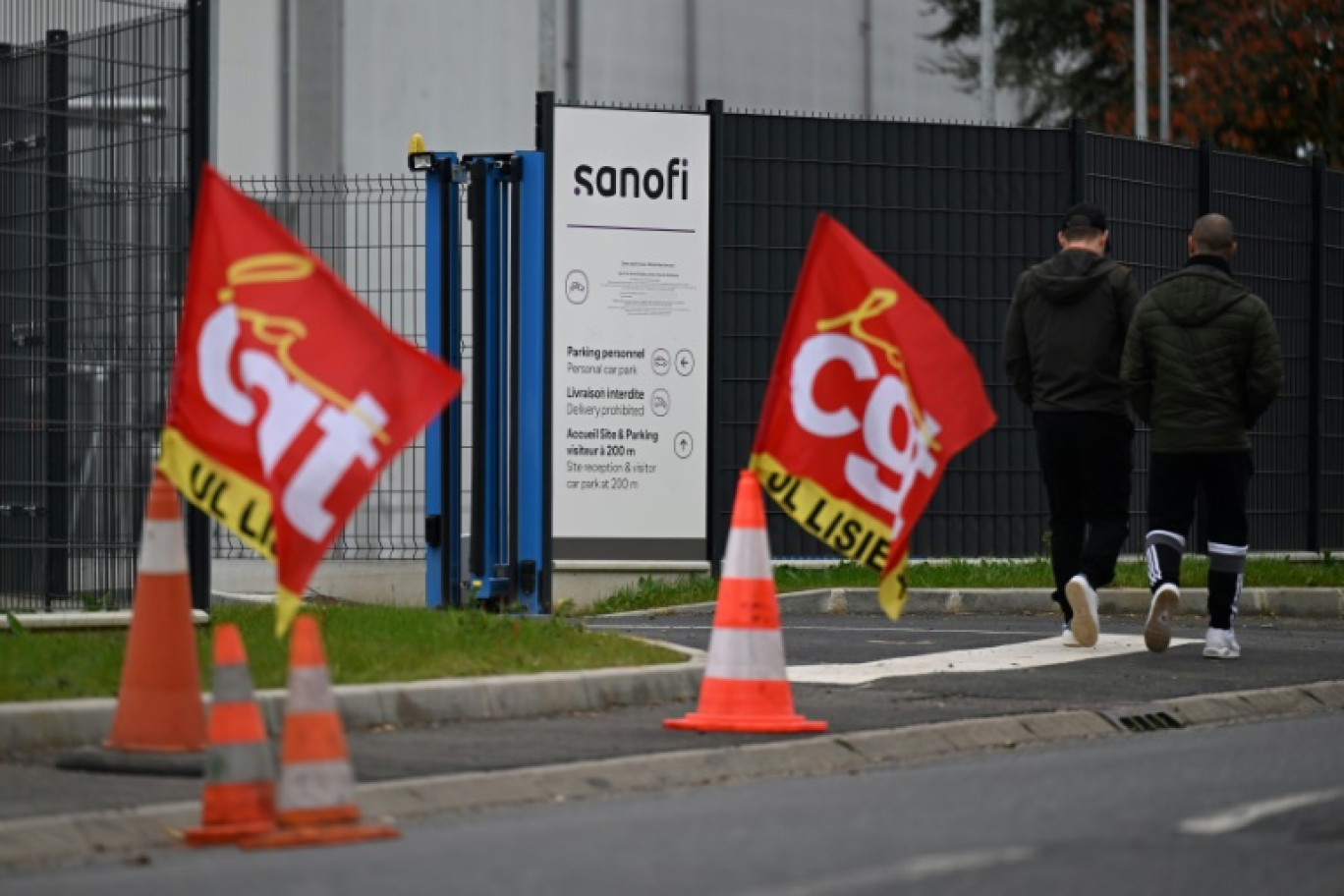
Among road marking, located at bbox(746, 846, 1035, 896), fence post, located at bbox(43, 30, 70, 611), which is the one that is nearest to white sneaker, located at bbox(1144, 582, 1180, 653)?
fence post, located at bbox(43, 30, 70, 611)

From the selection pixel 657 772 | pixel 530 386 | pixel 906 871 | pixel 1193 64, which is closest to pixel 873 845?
pixel 906 871

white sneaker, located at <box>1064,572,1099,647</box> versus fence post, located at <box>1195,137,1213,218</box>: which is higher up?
fence post, located at <box>1195,137,1213,218</box>

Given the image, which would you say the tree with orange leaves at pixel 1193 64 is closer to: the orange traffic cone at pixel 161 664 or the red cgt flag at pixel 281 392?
the orange traffic cone at pixel 161 664

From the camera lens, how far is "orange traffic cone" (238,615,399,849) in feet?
24.6

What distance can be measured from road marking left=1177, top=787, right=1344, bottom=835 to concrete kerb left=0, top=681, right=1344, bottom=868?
1.51 meters

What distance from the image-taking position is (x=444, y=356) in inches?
619

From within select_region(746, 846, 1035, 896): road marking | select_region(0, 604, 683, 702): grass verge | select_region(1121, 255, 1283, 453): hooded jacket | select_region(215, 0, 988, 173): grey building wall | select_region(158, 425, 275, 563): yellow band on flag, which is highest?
select_region(215, 0, 988, 173): grey building wall

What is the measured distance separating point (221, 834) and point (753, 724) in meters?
2.81

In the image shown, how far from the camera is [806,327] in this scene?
33.3 feet

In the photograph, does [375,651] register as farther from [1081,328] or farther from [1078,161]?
[1078,161]

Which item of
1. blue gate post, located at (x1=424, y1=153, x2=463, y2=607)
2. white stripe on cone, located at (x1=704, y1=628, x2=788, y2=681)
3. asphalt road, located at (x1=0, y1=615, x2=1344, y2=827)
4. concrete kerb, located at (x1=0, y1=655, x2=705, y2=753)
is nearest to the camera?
asphalt road, located at (x1=0, y1=615, x2=1344, y2=827)

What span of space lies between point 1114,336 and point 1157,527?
0.90 metres

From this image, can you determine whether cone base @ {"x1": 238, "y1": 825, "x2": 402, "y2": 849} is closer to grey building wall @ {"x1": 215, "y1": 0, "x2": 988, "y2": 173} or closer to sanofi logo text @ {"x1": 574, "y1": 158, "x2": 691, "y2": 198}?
sanofi logo text @ {"x1": 574, "y1": 158, "x2": 691, "y2": 198}

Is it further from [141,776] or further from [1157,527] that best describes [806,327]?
[1157,527]
